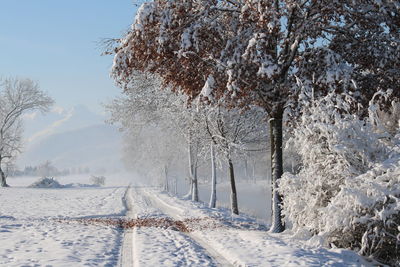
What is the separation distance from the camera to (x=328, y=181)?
386 inches

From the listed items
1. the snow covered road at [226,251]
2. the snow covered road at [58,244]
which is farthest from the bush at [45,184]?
the snow covered road at [226,251]

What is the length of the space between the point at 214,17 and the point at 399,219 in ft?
25.9

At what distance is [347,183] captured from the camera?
29.4 feet

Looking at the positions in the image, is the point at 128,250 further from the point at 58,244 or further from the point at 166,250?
the point at 58,244

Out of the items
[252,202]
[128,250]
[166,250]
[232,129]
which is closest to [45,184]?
[252,202]

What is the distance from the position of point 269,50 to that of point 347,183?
15.3 feet

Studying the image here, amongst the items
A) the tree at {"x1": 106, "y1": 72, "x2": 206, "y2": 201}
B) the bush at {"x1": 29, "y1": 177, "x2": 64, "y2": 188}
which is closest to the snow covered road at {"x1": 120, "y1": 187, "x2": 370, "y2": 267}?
the tree at {"x1": 106, "y1": 72, "x2": 206, "y2": 201}

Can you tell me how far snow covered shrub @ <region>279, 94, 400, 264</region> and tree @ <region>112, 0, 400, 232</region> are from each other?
1.21 metres

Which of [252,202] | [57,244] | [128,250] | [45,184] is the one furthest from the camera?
[45,184]

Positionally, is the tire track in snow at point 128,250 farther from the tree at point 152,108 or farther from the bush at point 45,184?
the bush at point 45,184

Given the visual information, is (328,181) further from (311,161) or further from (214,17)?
(214,17)

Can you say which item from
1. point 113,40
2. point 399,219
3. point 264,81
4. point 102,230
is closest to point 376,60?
point 264,81

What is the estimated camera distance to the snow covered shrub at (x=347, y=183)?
27.9ft

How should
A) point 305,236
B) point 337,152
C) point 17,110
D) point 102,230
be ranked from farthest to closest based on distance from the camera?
1. point 17,110
2. point 102,230
3. point 305,236
4. point 337,152
